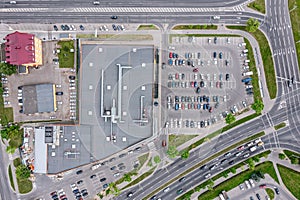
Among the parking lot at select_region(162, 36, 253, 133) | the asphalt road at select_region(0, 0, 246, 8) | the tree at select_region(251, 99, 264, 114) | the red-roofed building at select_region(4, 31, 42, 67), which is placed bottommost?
the tree at select_region(251, 99, 264, 114)

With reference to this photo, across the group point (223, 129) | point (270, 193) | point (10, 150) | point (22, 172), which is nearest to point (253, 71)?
point (223, 129)

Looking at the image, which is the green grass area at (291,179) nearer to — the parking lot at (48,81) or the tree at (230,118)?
the tree at (230,118)

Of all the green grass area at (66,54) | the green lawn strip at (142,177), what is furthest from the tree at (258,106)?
the green grass area at (66,54)

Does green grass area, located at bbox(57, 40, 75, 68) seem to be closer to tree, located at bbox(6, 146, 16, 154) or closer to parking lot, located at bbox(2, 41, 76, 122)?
parking lot, located at bbox(2, 41, 76, 122)

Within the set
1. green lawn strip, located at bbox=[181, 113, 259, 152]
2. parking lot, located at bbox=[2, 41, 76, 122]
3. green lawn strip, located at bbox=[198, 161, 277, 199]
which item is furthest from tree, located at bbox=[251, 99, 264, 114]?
parking lot, located at bbox=[2, 41, 76, 122]

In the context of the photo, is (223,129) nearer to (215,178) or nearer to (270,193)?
(215,178)

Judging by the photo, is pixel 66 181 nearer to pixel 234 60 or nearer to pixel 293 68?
pixel 234 60

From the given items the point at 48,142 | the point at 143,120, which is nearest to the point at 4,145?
the point at 48,142
